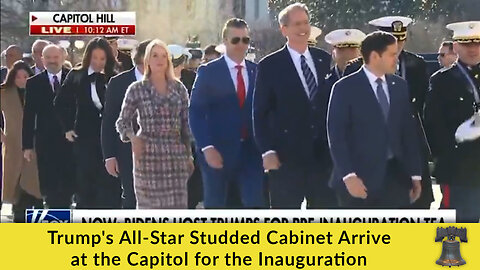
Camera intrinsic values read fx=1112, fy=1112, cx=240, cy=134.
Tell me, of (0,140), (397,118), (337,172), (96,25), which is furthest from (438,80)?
(0,140)

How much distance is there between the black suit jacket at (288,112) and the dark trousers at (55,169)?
2.94 feet

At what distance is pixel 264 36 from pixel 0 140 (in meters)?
1.30

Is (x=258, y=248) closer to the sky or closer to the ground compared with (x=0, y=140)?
closer to the ground

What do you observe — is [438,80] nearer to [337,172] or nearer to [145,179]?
[337,172]

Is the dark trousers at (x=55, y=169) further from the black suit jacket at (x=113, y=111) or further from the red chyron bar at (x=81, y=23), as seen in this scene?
the red chyron bar at (x=81, y=23)

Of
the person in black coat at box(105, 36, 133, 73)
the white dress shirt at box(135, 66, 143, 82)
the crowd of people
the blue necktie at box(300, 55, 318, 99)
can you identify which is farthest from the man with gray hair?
the blue necktie at box(300, 55, 318, 99)

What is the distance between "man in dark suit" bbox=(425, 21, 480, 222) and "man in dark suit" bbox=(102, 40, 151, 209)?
4.46 ft

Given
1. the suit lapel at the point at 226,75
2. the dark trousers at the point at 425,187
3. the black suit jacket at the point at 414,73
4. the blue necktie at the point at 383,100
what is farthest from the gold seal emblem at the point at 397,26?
the suit lapel at the point at 226,75

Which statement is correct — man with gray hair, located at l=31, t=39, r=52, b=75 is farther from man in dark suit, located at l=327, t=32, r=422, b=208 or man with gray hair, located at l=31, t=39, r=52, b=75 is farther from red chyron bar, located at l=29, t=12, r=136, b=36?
man in dark suit, located at l=327, t=32, r=422, b=208

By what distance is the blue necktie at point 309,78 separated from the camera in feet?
16.4

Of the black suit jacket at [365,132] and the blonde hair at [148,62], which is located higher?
the blonde hair at [148,62]

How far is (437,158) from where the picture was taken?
5098 mm

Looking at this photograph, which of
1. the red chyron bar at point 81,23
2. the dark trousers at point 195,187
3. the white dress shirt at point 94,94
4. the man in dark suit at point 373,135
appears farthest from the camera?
the white dress shirt at point 94,94

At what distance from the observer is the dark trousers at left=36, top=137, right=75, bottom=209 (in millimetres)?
5105
